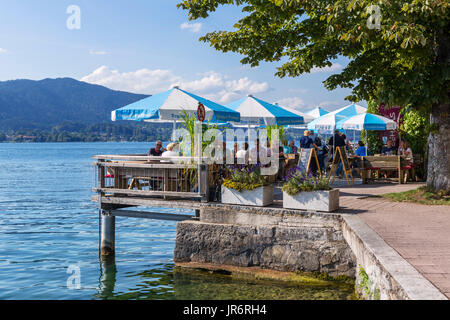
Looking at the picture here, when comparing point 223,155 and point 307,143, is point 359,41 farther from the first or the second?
point 307,143

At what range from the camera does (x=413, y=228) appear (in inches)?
309

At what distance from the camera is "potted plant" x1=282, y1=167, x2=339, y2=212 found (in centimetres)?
911

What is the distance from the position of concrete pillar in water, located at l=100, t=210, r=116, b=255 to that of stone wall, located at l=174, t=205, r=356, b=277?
312cm

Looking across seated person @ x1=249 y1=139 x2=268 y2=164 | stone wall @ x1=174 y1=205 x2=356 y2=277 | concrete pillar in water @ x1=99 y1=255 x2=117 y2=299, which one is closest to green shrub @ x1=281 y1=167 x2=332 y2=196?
stone wall @ x1=174 y1=205 x2=356 y2=277

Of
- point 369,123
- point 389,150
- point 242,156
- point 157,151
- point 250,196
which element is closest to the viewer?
point 250,196

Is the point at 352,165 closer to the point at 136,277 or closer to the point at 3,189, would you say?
the point at 136,277

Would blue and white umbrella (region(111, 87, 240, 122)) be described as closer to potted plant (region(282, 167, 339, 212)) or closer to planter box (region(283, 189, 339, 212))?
potted plant (region(282, 167, 339, 212))

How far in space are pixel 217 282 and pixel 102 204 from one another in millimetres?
4345

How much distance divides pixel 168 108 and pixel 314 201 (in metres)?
5.62

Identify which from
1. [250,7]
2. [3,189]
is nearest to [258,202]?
[250,7]

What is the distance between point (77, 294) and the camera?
10289mm

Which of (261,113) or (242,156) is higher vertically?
(261,113)

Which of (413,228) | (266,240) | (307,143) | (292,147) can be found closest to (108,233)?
(266,240)

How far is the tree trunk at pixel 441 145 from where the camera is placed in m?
11.1
